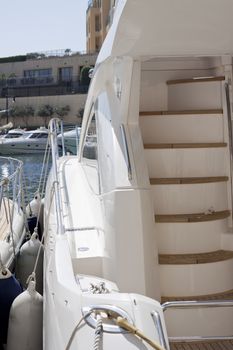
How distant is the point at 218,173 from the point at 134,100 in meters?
0.90

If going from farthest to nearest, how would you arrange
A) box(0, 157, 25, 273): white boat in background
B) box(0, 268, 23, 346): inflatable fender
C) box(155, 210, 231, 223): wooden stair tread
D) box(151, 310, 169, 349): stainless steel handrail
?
1. box(0, 157, 25, 273): white boat in background
2. box(0, 268, 23, 346): inflatable fender
3. box(155, 210, 231, 223): wooden stair tread
4. box(151, 310, 169, 349): stainless steel handrail

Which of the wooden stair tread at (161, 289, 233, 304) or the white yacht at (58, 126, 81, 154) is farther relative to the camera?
the white yacht at (58, 126, 81, 154)

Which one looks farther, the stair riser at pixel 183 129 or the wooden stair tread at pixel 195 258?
the stair riser at pixel 183 129

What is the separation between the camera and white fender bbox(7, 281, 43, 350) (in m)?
3.59

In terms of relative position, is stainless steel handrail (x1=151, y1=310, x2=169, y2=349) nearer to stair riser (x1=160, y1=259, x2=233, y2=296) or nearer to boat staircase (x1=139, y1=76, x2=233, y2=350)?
boat staircase (x1=139, y1=76, x2=233, y2=350)

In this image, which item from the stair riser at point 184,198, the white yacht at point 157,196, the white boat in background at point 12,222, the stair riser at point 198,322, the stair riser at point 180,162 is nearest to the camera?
the white yacht at point 157,196

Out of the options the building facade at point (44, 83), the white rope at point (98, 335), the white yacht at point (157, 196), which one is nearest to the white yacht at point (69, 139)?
the white yacht at point (157, 196)

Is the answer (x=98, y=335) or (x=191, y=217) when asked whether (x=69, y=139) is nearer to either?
(x=191, y=217)

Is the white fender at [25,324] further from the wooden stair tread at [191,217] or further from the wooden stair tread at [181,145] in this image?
the wooden stair tread at [181,145]

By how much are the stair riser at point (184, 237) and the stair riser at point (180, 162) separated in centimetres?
41

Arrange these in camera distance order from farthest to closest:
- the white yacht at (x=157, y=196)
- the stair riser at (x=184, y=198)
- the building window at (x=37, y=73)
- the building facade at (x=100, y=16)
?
the building window at (x=37, y=73), the building facade at (x=100, y=16), the stair riser at (x=184, y=198), the white yacht at (x=157, y=196)

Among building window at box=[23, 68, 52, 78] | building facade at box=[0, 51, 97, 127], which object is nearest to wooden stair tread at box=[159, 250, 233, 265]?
building facade at box=[0, 51, 97, 127]

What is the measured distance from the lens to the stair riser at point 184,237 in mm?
3307

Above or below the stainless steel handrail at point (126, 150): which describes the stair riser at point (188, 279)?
below
